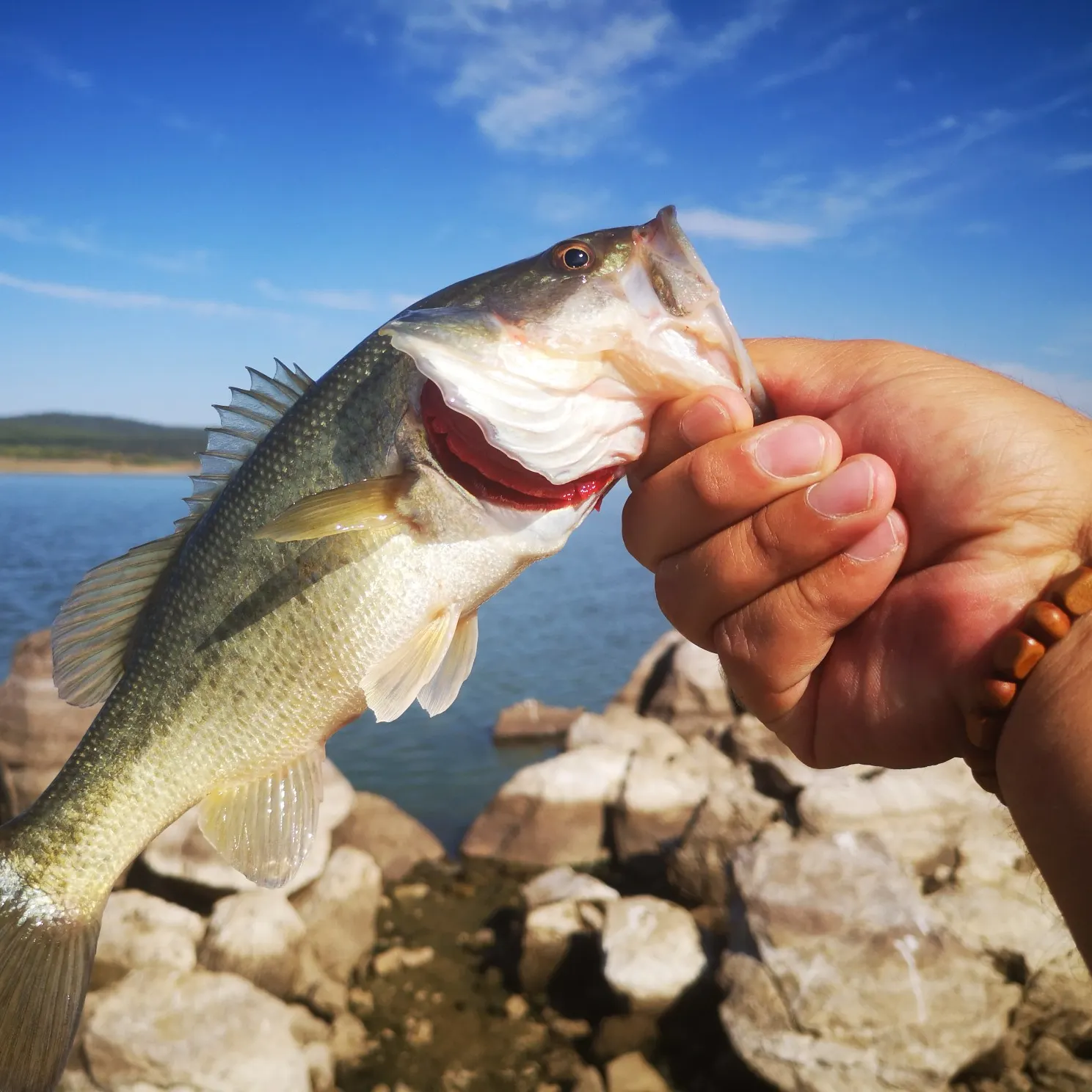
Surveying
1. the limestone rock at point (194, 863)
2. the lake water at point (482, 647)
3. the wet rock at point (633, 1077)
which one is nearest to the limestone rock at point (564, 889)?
the wet rock at point (633, 1077)

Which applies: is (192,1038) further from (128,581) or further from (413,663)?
(413,663)

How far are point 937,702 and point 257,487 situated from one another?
85.4 inches

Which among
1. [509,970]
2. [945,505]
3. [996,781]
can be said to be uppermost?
[945,505]

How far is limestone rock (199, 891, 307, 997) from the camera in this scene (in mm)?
6496

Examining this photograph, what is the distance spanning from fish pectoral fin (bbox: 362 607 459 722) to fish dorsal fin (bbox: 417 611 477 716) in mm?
43

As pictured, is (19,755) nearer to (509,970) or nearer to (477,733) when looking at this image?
(509,970)

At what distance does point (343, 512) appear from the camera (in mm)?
2525

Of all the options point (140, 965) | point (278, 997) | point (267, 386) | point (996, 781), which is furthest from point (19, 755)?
point (996, 781)

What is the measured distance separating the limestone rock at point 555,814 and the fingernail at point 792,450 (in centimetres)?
762

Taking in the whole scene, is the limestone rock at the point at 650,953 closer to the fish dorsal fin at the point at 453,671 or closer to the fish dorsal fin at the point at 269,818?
the fish dorsal fin at the point at 269,818

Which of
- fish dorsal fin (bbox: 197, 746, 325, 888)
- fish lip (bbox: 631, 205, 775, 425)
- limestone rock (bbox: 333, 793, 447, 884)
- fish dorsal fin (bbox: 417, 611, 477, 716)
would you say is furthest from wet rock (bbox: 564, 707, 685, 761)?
fish lip (bbox: 631, 205, 775, 425)

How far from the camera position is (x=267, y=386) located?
3.11 meters

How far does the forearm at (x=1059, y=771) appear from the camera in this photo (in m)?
1.95

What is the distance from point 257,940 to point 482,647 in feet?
43.4
